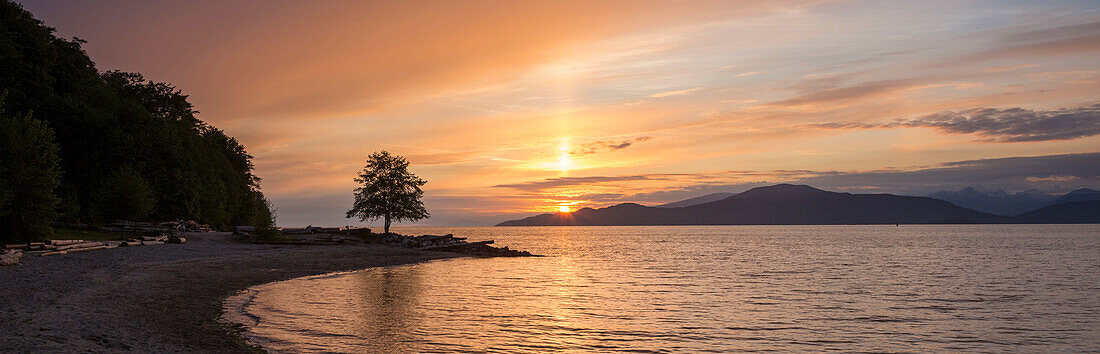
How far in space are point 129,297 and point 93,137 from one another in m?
48.1

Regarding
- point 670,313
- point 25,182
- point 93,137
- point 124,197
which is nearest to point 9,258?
point 25,182

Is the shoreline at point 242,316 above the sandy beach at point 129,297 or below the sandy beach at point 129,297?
below

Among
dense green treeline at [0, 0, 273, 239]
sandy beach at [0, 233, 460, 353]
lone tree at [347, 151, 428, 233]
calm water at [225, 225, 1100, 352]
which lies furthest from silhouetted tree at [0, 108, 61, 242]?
lone tree at [347, 151, 428, 233]

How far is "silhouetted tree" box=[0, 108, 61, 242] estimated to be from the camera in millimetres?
35219

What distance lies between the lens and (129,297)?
22953mm

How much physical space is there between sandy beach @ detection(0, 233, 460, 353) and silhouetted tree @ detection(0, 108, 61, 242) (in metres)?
3.72

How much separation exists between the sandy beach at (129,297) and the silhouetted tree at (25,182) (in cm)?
372

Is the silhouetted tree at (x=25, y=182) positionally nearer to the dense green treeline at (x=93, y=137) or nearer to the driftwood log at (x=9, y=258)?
the driftwood log at (x=9, y=258)

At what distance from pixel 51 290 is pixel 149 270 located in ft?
36.5

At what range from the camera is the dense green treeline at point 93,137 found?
173 feet

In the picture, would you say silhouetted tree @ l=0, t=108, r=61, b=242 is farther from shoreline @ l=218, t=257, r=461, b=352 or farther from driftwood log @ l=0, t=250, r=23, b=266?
shoreline @ l=218, t=257, r=461, b=352

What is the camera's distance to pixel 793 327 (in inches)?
939

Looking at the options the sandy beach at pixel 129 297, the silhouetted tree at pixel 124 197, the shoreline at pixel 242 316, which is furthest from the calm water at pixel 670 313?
the silhouetted tree at pixel 124 197

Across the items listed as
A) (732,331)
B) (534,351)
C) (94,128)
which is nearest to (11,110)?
(94,128)
